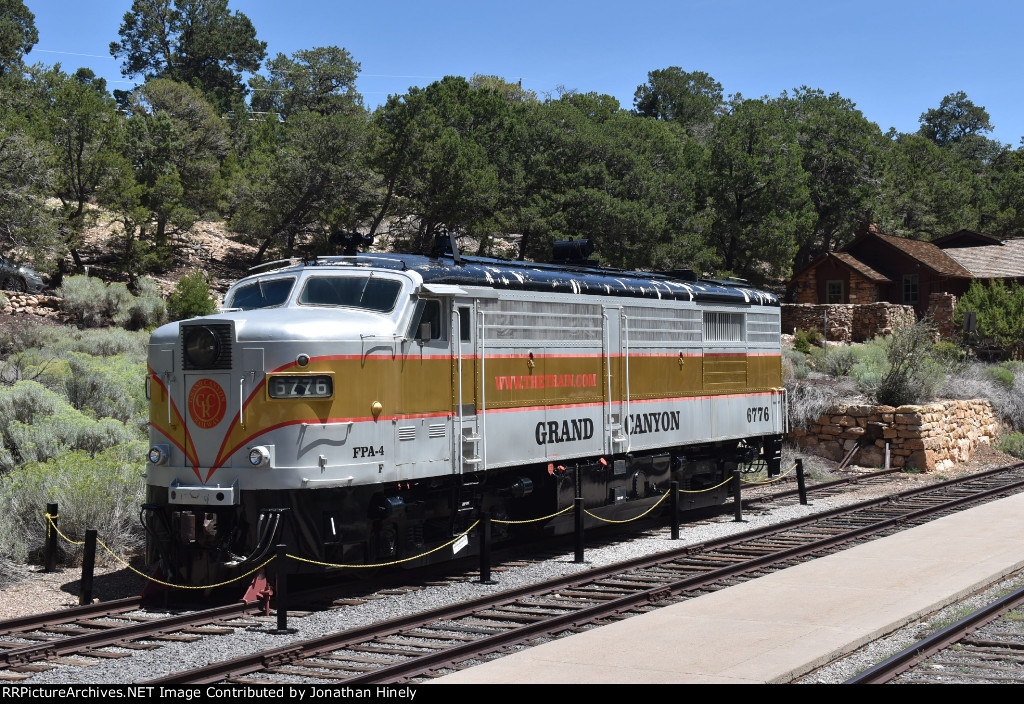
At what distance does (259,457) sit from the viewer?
10195 mm

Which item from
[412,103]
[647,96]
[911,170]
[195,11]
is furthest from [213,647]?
[647,96]

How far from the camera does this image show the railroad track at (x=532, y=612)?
26.9 feet

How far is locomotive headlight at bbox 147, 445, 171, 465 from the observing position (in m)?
10.8

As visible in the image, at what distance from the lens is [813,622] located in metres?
9.45

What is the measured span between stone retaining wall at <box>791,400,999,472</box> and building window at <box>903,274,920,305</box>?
28.9 metres

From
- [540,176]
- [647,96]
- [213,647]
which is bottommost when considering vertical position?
[213,647]

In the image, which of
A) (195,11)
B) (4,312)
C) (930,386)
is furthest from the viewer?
(195,11)

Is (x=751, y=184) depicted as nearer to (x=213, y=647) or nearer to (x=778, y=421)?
(x=778, y=421)

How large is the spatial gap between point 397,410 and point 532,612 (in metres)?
2.57

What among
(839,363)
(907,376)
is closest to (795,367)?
(839,363)

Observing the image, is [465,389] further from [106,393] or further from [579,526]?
[106,393]

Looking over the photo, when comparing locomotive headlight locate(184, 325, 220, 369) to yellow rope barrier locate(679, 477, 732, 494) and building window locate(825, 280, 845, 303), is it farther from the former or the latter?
building window locate(825, 280, 845, 303)

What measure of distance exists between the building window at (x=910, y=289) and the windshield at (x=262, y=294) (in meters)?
47.5

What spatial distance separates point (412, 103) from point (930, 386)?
27.8 metres
